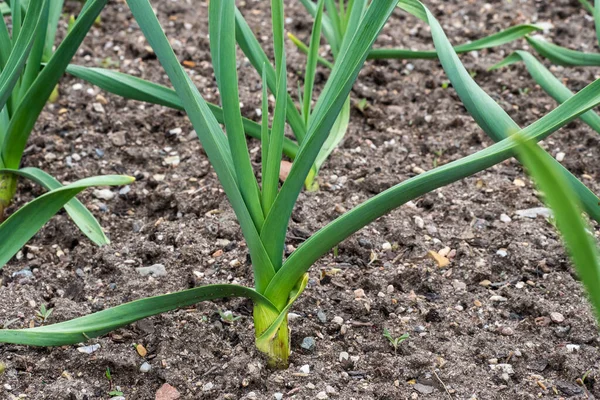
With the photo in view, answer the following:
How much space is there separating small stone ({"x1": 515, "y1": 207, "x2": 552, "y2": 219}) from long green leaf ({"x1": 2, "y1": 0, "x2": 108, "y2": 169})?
1.10 meters

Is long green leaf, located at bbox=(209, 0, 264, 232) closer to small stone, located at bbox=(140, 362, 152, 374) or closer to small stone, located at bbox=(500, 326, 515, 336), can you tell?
small stone, located at bbox=(140, 362, 152, 374)

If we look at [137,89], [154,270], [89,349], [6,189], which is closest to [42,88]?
[137,89]

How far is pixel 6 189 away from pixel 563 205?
1.48m

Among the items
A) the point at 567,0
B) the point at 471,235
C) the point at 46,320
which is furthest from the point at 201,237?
the point at 567,0

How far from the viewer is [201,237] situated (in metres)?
1.75

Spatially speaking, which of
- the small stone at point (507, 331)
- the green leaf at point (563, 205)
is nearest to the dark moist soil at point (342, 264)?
the small stone at point (507, 331)

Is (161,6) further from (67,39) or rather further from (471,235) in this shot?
(471,235)

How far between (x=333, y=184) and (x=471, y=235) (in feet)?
1.27

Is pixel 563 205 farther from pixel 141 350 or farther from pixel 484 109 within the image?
pixel 141 350

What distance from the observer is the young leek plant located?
139cm

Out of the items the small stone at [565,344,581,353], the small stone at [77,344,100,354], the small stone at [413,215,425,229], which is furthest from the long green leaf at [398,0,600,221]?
the small stone at [77,344,100,354]

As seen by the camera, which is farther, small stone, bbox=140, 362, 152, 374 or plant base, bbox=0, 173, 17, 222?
plant base, bbox=0, 173, 17, 222

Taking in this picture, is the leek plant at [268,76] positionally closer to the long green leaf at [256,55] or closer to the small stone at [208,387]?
the long green leaf at [256,55]

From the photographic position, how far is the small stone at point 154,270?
1.65m
